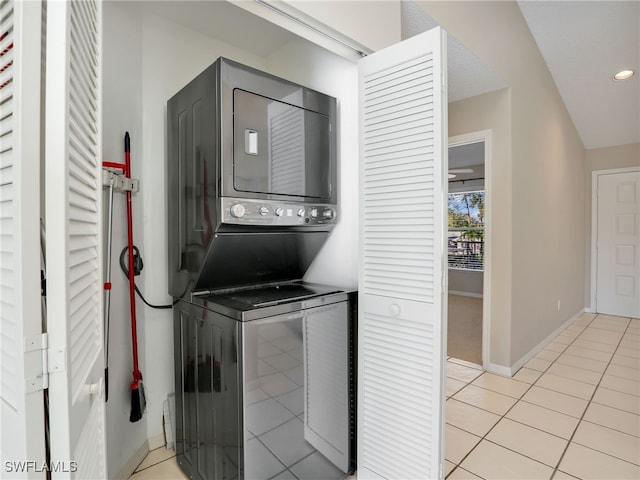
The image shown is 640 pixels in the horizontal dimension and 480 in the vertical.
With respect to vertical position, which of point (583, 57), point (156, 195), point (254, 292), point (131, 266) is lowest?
point (254, 292)

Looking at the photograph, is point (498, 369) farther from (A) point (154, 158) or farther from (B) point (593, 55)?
(B) point (593, 55)

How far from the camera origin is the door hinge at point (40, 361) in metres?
0.66

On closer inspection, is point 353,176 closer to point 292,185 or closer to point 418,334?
point 292,185

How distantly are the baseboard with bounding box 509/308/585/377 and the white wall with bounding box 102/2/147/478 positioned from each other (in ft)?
10.2

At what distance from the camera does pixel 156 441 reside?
80.0 inches

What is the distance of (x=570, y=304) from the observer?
475 centimetres

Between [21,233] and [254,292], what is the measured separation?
47.8 inches

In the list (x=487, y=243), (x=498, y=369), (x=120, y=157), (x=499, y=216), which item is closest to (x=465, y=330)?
(x=498, y=369)

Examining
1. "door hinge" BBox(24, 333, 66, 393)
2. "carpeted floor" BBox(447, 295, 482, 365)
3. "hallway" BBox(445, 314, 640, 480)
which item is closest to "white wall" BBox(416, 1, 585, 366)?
"hallway" BBox(445, 314, 640, 480)

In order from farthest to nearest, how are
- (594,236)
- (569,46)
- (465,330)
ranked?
(594,236) → (465,330) → (569,46)

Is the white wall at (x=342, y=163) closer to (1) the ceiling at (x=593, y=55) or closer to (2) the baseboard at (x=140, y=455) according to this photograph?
(2) the baseboard at (x=140, y=455)

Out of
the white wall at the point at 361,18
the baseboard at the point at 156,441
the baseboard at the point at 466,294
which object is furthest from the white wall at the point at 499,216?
the baseboard at the point at 466,294

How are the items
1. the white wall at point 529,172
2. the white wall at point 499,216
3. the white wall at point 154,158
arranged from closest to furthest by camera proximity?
the white wall at point 154,158 < the white wall at point 529,172 < the white wall at point 499,216

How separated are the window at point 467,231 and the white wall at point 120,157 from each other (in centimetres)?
632
